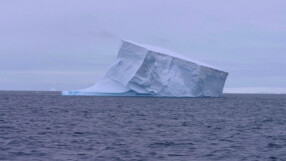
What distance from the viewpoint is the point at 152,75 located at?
4072cm

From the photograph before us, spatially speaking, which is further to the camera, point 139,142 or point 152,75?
point 152,75

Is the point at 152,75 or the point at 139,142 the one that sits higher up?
the point at 152,75

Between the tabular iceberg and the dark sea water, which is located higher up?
the tabular iceberg

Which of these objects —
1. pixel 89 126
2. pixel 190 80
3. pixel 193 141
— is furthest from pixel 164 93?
pixel 193 141

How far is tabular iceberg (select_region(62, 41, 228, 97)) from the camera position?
40.0 meters

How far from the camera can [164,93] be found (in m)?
42.8

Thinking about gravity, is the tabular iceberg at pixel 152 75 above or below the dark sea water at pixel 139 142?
above

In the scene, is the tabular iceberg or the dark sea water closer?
the dark sea water

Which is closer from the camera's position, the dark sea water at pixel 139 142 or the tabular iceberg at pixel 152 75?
the dark sea water at pixel 139 142

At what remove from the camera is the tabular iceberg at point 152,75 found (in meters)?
40.0

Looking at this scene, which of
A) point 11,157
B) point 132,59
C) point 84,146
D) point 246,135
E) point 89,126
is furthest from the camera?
point 132,59

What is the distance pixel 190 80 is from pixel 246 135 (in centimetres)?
2584

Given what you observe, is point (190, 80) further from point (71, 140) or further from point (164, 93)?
point (71, 140)

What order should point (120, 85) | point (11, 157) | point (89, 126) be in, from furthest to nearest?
point (120, 85)
point (89, 126)
point (11, 157)
